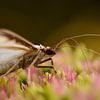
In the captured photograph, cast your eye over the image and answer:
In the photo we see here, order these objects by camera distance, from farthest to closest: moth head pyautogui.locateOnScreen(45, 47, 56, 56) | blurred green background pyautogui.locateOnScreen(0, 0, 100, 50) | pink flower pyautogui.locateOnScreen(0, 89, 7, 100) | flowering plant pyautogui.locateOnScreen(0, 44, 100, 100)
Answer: blurred green background pyautogui.locateOnScreen(0, 0, 100, 50), moth head pyautogui.locateOnScreen(45, 47, 56, 56), pink flower pyautogui.locateOnScreen(0, 89, 7, 100), flowering plant pyautogui.locateOnScreen(0, 44, 100, 100)

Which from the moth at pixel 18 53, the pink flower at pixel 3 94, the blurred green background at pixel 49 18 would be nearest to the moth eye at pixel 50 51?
the moth at pixel 18 53

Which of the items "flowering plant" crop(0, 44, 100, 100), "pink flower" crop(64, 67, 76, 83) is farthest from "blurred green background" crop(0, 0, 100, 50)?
"pink flower" crop(64, 67, 76, 83)

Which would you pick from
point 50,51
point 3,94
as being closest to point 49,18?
point 50,51

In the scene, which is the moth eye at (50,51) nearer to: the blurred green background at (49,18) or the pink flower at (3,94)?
the pink flower at (3,94)

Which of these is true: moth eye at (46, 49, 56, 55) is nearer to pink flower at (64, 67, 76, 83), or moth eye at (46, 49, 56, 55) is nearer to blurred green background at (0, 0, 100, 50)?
pink flower at (64, 67, 76, 83)

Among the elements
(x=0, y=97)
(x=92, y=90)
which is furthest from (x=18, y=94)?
(x=92, y=90)

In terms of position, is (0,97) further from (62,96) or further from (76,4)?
(76,4)
